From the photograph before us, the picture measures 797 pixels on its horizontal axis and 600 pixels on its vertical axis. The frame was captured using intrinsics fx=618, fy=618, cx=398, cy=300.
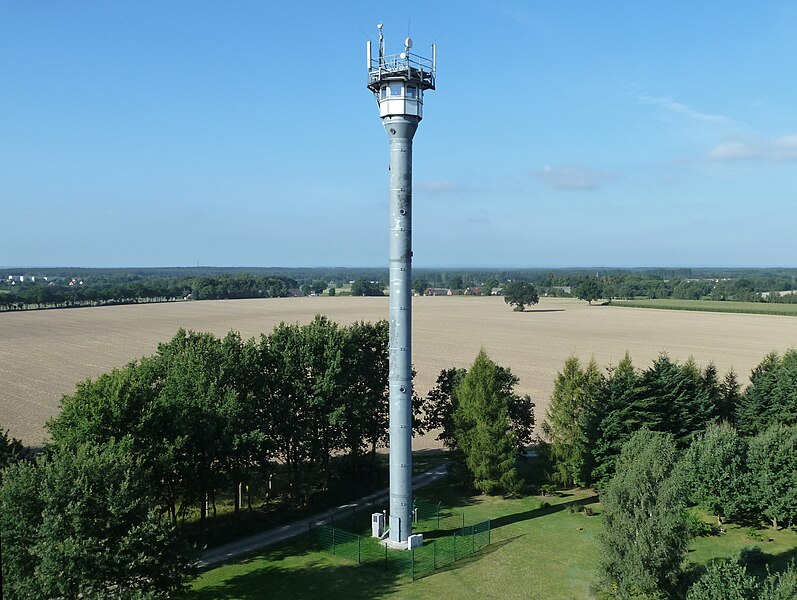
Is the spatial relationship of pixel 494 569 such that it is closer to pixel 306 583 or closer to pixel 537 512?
pixel 537 512

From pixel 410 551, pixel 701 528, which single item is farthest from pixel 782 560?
pixel 410 551

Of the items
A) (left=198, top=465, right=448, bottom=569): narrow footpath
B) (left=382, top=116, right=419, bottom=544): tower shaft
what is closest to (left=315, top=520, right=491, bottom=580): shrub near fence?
(left=382, top=116, right=419, bottom=544): tower shaft

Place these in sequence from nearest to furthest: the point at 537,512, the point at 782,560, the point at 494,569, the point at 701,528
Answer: the point at 494,569 < the point at 782,560 < the point at 701,528 < the point at 537,512

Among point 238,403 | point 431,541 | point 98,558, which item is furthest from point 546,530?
point 98,558

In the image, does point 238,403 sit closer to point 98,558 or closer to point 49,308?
point 98,558

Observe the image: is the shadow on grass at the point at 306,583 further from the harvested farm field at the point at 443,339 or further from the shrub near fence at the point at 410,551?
the harvested farm field at the point at 443,339

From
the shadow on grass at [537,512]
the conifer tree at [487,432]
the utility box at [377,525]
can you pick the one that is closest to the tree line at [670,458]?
the shadow on grass at [537,512]
